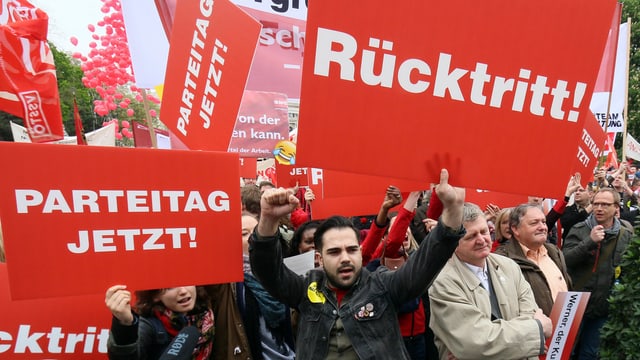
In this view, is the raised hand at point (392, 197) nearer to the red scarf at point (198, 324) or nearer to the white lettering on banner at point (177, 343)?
the red scarf at point (198, 324)

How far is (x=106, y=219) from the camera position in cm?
198

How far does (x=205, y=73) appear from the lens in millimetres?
3084

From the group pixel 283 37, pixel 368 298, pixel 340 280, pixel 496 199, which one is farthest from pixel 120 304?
pixel 283 37

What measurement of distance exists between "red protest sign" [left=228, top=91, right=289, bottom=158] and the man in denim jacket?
393cm

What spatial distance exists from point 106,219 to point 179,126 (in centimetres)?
123

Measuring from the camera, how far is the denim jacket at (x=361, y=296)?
1959mm

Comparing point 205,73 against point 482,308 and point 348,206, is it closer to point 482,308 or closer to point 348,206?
point 348,206

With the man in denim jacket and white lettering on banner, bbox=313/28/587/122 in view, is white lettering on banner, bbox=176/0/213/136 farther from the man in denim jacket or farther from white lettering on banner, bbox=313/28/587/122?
white lettering on banner, bbox=313/28/587/122

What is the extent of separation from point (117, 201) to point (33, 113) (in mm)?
3179

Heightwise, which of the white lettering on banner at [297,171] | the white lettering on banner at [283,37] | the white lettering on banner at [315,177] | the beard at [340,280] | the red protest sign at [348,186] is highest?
the white lettering on banner at [283,37]

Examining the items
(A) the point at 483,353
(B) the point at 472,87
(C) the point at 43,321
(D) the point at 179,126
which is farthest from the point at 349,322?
(D) the point at 179,126

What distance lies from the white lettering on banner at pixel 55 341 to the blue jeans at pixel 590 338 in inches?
148

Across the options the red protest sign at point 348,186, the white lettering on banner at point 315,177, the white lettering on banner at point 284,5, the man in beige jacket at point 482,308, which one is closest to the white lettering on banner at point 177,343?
the man in beige jacket at point 482,308

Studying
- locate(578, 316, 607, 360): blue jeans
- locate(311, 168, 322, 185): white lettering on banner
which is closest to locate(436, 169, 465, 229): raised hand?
locate(311, 168, 322, 185): white lettering on banner
